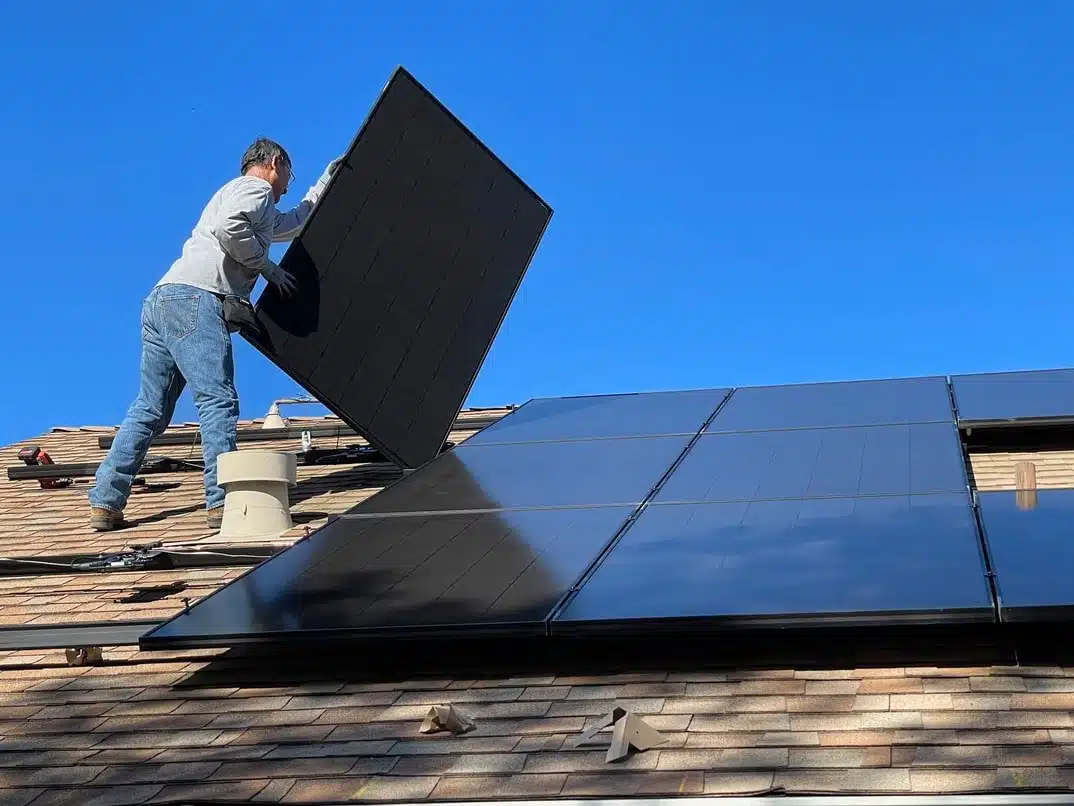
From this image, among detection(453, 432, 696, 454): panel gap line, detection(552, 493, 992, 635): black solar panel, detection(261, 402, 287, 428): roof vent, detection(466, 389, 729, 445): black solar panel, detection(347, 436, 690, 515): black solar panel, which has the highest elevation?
detection(261, 402, 287, 428): roof vent

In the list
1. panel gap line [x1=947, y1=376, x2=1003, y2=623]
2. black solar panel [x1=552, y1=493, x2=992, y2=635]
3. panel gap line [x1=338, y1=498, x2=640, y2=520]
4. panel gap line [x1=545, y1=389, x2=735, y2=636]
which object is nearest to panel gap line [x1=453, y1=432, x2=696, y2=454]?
panel gap line [x1=545, y1=389, x2=735, y2=636]

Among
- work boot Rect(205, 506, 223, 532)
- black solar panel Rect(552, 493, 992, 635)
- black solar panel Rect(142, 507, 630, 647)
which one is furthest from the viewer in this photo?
work boot Rect(205, 506, 223, 532)

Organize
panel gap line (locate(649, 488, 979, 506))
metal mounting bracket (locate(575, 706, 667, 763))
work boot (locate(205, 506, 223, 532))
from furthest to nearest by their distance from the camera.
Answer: work boot (locate(205, 506, 223, 532)) < panel gap line (locate(649, 488, 979, 506)) < metal mounting bracket (locate(575, 706, 667, 763))

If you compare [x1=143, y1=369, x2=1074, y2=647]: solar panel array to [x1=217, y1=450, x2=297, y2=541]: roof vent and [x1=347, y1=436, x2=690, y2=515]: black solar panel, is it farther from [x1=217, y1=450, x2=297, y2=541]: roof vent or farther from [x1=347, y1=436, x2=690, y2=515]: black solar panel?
[x1=217, y1=450, x2=297, y2=541]: roof vent

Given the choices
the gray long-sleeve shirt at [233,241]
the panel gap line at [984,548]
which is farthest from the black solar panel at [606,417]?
the panel gap line at [984,548]

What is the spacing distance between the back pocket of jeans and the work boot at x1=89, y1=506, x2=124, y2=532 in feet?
3.66

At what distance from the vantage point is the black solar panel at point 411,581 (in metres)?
4.53

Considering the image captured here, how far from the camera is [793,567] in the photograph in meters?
4.60

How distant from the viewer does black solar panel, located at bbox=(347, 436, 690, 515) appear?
240 inches

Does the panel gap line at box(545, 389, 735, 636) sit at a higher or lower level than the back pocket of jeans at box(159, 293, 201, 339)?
lower

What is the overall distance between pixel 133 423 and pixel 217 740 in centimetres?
401

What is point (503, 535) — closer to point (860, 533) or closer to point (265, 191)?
point (860, 533)

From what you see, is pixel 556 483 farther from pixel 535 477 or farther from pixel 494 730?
pixel 494 730

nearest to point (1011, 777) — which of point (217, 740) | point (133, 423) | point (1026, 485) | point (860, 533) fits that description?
point (860, 533)
